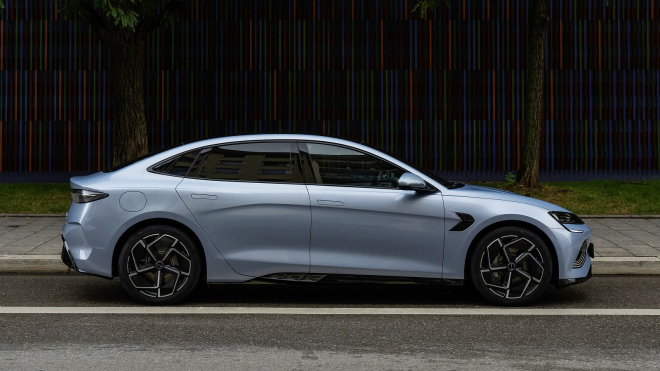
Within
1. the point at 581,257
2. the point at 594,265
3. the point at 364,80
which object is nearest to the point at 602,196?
the point at 364,80

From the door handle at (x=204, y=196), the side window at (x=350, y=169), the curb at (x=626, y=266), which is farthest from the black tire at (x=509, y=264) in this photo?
the door handle at (x=204, y=196)

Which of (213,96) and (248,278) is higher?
(213,96)

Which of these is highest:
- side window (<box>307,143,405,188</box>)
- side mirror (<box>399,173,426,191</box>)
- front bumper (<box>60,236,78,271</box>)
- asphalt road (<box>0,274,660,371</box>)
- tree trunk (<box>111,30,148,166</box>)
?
tree trunk (<box>111,30,148,166</box>)

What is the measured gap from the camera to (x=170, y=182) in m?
6.75

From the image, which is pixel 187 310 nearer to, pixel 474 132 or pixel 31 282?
pixel 31 282

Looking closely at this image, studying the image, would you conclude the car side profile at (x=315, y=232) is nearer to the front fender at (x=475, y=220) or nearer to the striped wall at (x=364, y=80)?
the front fender at (x=475, y=220)

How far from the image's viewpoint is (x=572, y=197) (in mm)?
14812

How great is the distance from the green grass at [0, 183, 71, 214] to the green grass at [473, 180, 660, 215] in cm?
834

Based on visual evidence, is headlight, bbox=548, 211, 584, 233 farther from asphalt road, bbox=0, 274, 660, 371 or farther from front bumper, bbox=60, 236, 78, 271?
front bumper, bbox=60, 236, 78, 271

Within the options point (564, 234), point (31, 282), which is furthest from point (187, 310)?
point (564, 234)

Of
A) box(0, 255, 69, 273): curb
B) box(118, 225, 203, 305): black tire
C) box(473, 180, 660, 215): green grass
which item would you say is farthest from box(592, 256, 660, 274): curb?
box(0, 255, 69, 273): curb

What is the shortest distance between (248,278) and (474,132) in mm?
12655

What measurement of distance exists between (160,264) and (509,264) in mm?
2888

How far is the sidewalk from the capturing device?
8.54 meters
